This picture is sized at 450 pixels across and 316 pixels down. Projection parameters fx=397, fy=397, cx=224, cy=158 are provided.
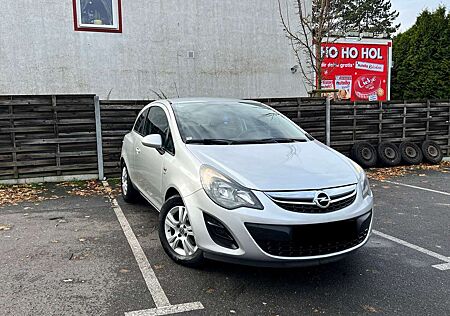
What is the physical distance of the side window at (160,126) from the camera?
4246 mm

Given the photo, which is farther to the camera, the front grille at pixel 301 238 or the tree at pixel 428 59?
the tree at pixel 428 59

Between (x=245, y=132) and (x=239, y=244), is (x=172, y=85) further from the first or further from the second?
(x=239, y=244)

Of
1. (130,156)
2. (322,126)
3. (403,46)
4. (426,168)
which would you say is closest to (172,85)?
(322,126)

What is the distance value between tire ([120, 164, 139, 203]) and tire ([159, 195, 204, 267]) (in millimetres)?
2171

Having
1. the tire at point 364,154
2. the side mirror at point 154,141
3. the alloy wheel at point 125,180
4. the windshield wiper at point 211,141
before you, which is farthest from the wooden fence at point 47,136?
the tire at point 364,154

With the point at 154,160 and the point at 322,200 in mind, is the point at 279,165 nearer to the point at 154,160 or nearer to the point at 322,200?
the point at 322,200

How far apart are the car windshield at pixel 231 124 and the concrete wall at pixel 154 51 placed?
7.13 meters

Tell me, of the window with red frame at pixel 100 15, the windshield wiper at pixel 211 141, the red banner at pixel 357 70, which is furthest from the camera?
the red banner at pixel 357 70

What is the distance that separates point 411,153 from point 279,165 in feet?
26.6

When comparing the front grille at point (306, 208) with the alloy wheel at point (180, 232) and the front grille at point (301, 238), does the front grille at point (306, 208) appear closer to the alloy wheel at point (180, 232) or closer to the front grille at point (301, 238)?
the front grille at point (301, 238)

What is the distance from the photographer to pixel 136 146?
5414 millimetres

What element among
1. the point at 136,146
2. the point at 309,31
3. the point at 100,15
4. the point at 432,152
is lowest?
the point at 432,152

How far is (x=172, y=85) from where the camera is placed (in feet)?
38.8

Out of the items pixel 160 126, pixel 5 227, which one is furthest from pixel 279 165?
pixel 5 227
